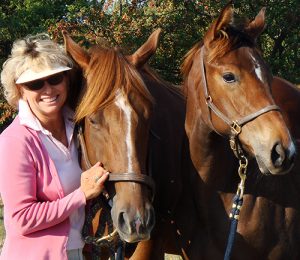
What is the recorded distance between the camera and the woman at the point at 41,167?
2.41m

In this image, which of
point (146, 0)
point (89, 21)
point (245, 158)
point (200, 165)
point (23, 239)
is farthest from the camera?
point (146, 0)

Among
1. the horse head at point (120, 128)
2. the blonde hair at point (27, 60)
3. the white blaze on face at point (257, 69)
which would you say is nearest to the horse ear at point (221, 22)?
the white blaze on face at point (257, 69)

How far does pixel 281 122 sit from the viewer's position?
2633mm

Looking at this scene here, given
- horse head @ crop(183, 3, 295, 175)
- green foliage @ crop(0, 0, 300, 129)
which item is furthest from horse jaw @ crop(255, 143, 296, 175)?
green foliage @ crop(0, 0, 300, 129)

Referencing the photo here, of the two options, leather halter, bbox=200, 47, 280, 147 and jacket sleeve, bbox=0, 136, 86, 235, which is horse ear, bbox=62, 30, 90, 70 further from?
leather halter, bbox=200, 47, 280, 147

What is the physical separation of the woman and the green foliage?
4.58 metres

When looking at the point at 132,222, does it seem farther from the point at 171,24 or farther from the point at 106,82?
the point at 171,24

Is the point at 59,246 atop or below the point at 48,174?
below

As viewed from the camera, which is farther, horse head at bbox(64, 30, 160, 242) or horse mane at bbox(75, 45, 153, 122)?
horse mane at bbox(75, 45, 153, 122)

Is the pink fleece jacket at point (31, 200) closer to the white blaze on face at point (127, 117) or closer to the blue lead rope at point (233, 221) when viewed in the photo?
the white blaze on face at point (127, 117)

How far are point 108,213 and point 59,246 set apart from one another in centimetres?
44

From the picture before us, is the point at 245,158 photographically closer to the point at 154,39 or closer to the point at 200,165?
the point at 200,165

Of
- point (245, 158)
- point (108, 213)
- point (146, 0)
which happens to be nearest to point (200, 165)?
point (245, 158)

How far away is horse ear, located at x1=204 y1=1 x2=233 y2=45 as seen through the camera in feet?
9.48
